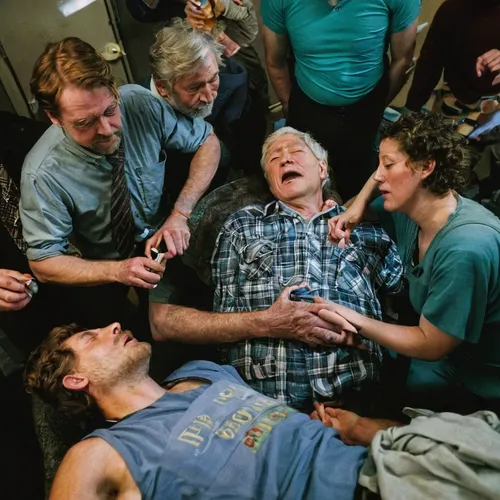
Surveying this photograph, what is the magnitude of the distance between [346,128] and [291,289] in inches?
45.1

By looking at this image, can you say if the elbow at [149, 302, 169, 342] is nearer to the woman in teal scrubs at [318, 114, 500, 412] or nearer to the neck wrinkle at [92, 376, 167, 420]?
the neck wrinkle at [92, 376, 167, 420]

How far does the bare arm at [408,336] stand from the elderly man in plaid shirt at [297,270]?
176mm

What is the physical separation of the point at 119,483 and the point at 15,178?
1.34 meters

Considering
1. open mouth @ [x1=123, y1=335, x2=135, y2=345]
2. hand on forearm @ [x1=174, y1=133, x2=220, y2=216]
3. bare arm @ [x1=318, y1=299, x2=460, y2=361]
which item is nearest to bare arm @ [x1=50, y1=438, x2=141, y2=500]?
open mouth @ [x1=123, y1=335, x2=135, y2=345]

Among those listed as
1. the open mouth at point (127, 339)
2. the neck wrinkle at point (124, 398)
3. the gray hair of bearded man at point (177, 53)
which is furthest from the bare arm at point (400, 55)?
the neck wrinkle at point (124, 398)

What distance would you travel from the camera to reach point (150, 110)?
2174mm

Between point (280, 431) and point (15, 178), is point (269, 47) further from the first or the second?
point (280, 431)

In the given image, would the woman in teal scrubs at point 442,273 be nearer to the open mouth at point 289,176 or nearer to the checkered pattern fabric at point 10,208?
the open mouth at point 289,176

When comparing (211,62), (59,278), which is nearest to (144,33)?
(211,62)

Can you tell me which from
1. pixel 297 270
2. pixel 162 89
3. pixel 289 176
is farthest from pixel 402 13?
pixel 297 270

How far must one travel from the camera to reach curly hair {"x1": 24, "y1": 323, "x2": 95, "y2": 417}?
5.80 feet

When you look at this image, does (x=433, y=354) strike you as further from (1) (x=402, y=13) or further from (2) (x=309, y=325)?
(1) (x=402, y=13)

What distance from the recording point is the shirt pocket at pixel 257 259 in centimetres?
219

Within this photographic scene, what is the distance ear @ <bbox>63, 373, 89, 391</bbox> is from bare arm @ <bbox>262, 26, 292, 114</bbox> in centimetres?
192
